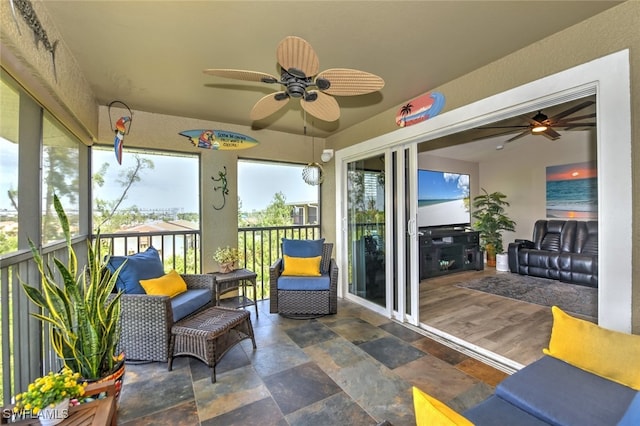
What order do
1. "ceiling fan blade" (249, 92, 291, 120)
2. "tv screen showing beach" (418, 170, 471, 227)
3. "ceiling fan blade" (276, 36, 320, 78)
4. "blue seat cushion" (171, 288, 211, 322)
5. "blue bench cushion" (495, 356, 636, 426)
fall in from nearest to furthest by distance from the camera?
"blue bench cushion" (495, 356, 636, 426)
"ceiling fan blade" (276, 36, 320, 78)
"ceiling fan blade" (249, 92, 291, 120)
"blue seat cushion" (171, 288, 211, 322)
"tv screen showing beach" (418, 170, 471, 227)

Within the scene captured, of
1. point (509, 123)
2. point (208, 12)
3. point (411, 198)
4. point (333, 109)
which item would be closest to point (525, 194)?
point (509, 123)

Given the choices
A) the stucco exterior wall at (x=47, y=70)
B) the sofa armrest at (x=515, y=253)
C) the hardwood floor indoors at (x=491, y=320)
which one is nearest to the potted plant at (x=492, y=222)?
the sofa armrest at (x=515, y=253)

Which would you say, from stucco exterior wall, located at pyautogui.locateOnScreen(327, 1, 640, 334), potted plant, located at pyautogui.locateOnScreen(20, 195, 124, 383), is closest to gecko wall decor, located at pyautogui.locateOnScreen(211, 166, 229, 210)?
potted plant, located at pyautogui.locateOnScreen(20, 195, 124, 383)

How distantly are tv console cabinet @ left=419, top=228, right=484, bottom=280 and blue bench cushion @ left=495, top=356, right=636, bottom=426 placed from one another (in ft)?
12.4

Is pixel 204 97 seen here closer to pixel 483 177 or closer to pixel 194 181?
pixel 194 181

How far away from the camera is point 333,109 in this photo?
2219 millimetres

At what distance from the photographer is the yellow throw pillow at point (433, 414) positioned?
704 mm

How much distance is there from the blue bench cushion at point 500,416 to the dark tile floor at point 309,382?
2.07 feet

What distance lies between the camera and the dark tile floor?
1.76m

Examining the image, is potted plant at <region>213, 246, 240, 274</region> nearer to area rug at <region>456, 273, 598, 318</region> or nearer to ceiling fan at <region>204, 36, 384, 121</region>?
ceiling fan at <region>204, 36, 384, 121</region>

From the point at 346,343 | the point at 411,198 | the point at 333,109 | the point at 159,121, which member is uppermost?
the point at 159,121

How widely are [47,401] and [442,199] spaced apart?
6.60 m

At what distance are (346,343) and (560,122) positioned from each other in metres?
4.03

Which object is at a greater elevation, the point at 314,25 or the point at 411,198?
the point at 314,25
